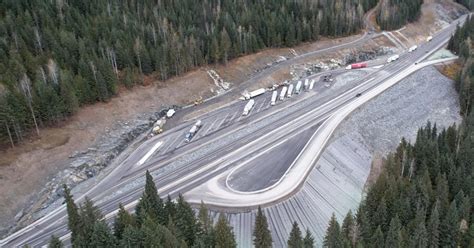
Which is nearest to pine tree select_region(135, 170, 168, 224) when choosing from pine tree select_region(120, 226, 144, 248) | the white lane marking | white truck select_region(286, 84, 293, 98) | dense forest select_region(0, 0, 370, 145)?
pine tree select_region(120, 226, 144, 248)

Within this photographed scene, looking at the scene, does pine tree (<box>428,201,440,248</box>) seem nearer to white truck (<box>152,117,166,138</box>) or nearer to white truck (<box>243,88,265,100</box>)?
white truck (<box>152,117,166,138</box>)

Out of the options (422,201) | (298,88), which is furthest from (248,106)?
(422,201)

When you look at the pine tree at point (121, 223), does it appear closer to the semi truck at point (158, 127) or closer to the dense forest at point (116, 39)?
the dense forest at point (116, 39)

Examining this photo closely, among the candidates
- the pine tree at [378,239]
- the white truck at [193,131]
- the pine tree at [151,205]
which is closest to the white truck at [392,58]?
the white truck at [193,131]

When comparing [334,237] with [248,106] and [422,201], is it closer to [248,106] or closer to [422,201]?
[422,201]

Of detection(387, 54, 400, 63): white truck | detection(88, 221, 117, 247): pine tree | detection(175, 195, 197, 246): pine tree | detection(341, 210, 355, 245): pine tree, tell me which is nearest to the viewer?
detection(88, 221, 117, 247): pine tree
